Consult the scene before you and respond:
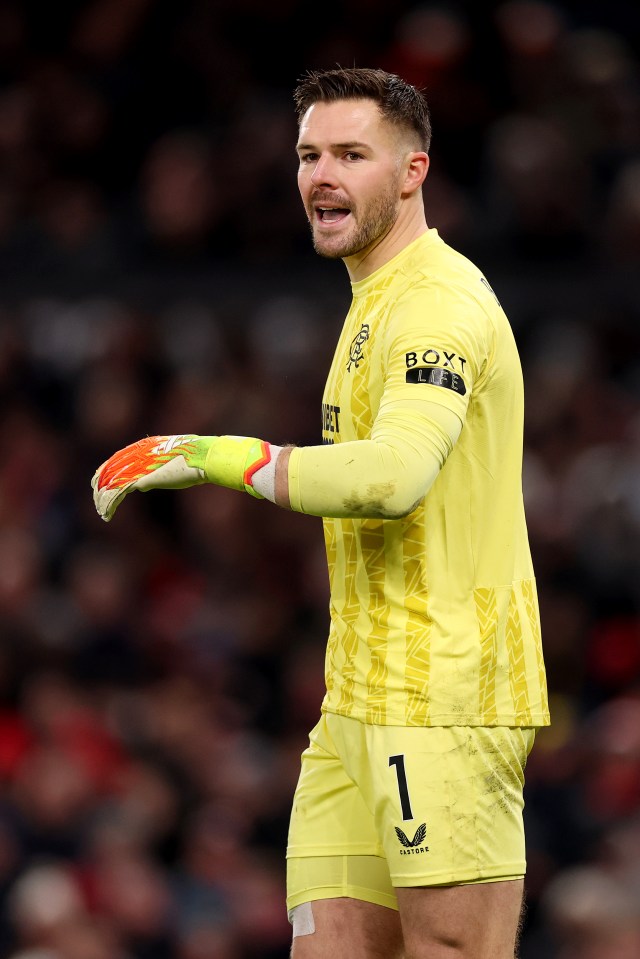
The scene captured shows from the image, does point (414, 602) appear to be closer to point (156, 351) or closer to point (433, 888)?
point (433, 888)

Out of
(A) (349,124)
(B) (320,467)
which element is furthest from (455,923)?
(A) (349,124)

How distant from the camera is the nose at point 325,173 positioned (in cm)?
350

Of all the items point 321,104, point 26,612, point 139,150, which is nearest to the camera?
point 321,104

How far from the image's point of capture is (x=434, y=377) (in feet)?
10.3

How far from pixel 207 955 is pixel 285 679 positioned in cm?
143

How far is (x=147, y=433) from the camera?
27.6ft

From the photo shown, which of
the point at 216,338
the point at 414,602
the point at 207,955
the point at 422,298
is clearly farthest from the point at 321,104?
the point at 216,338

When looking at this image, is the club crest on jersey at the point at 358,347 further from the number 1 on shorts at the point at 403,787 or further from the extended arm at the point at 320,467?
the number 1 on shorts at the point at 403,787

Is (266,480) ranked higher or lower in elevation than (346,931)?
higher

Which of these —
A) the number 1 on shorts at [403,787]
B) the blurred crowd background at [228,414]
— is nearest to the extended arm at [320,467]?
the number 1 on shorts at [403,787]

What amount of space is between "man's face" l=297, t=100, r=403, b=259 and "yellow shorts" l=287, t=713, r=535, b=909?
3.55 ft

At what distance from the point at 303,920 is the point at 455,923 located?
Result: 436mm

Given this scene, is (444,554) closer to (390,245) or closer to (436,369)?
(436,369)

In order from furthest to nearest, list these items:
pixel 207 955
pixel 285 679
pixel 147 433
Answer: pixel 147 433
pixel 285 679
pixel 207 955
